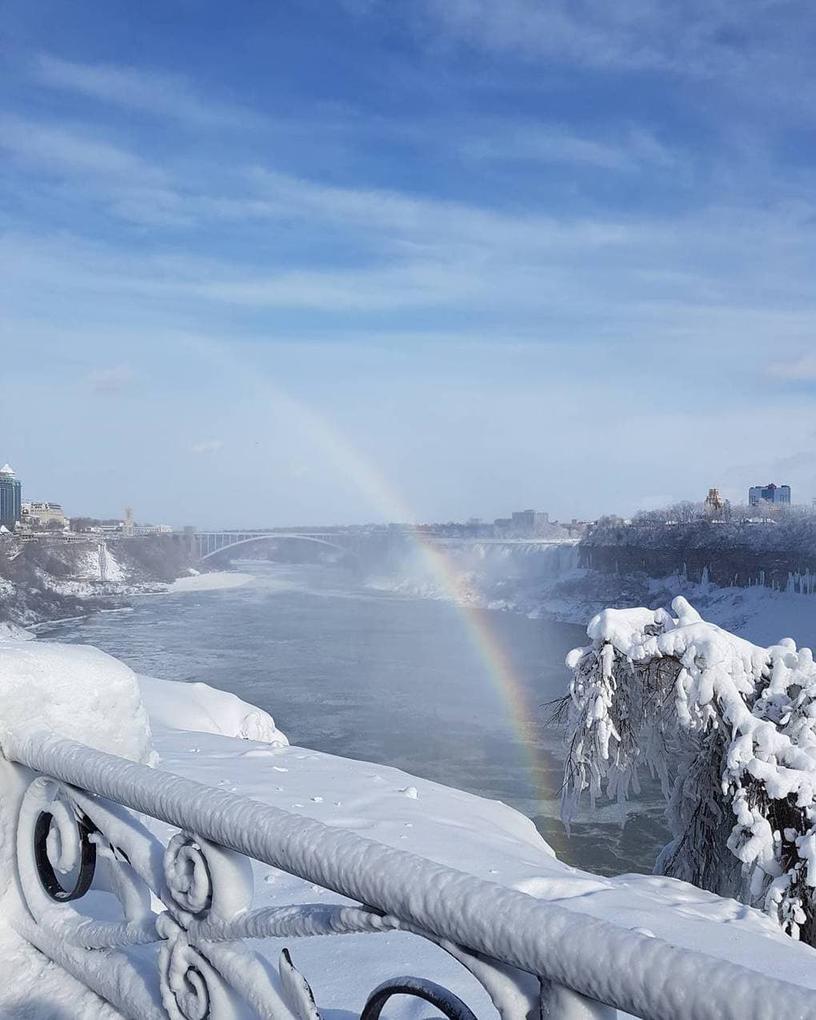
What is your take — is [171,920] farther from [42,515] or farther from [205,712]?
[42,515]

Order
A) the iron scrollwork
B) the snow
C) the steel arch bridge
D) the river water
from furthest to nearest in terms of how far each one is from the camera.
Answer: the snow
the steel arch bridge
the river water
the iron scrollwork

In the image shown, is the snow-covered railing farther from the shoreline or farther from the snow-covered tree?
the shoreline

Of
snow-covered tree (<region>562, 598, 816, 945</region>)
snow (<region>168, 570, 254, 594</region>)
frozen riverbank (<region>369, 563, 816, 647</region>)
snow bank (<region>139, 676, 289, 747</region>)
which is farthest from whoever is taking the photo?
snow (<region>168, 570, 254, 594</region>)

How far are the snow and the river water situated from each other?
5.86ft

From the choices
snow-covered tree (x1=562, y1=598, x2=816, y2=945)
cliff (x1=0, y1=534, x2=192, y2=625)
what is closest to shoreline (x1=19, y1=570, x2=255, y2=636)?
cliff (x1=0, y1=534, x2=192, y2=625)

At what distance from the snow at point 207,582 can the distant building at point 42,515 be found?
37.0 feet

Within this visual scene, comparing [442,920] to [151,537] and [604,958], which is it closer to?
[604,958]

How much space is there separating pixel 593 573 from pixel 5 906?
82.1 meters

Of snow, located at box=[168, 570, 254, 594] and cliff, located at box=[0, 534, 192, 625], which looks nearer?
cliff, located at box=[0, 534, 192, 625]

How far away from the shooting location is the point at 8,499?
6234 centimetres

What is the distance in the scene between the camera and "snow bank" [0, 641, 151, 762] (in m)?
1.87

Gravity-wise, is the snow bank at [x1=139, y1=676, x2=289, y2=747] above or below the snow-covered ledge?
below

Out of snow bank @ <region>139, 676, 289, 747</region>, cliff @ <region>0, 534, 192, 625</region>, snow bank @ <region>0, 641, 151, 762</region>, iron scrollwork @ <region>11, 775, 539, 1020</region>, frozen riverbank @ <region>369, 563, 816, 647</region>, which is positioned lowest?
frozen riverbank @ <region>369, 563, 816, 647</region>

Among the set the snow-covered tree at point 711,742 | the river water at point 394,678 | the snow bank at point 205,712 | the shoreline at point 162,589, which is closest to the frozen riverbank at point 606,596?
the river water at point 394,678
